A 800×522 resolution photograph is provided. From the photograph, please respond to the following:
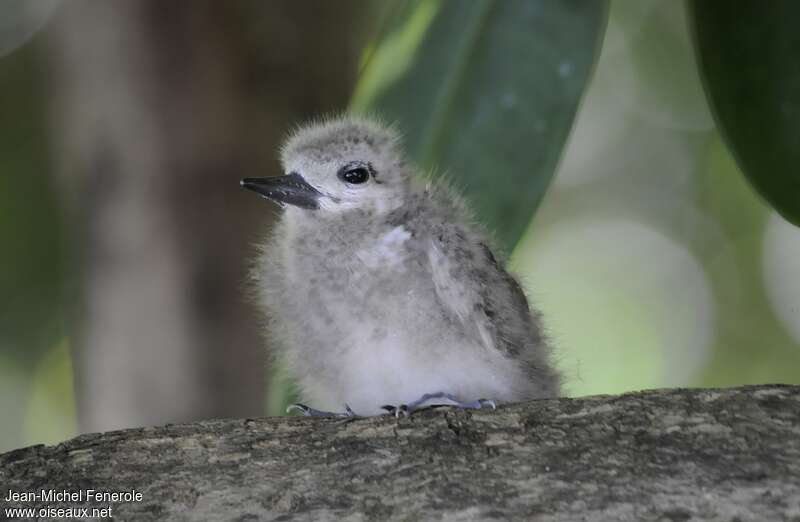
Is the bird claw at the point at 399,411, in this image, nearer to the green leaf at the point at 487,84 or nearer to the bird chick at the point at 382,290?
the bird chick at the point at 382,290

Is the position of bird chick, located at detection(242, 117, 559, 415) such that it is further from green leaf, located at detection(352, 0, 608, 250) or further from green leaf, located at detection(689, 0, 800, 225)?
green leaf, located at detection(689, 0, 800, 225)

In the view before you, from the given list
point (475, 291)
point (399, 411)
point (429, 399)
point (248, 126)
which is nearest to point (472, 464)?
point (399, 411)

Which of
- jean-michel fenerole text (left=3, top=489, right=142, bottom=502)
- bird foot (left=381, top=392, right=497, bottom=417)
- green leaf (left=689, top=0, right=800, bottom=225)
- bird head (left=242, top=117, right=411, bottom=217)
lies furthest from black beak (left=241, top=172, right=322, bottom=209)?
green leaf (left=689, top=0, right=800, bottom=225)

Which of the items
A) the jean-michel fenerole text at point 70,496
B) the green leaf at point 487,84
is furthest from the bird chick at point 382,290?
the jean-michel fenerole text at point 70,496

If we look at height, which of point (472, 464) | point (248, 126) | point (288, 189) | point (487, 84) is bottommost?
point (472, 464)

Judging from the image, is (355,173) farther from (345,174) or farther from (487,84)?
(487,84)

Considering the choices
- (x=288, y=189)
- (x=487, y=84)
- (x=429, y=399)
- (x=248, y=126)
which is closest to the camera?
(x=429, y=399)
